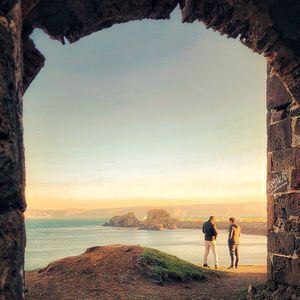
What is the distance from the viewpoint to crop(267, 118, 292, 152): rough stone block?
18.5 ft

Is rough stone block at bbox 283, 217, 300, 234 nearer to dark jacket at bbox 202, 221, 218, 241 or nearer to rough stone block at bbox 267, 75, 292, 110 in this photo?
rough stone block at bbox 267, 75, 292, 110

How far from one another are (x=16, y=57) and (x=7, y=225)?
922 millimetres

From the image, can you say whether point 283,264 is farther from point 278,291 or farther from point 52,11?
point 52,11

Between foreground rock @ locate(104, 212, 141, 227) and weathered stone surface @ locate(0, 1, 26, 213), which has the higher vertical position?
weathered stone surface @ locate(0, 1, 26, 213)

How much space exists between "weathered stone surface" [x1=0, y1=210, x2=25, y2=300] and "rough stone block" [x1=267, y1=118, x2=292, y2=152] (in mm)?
4432

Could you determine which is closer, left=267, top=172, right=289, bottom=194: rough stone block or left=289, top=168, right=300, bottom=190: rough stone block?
left=289, top=168, right=300, bottom=190: rough stone block

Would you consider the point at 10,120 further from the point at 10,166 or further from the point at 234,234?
the point at 234,234

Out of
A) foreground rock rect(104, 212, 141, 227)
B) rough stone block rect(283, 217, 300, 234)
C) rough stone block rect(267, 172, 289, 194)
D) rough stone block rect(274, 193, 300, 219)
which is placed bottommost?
foreground rock rect(104, 212, 141, 227)

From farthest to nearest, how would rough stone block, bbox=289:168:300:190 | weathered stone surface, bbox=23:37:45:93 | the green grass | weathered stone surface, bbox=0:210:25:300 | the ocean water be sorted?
the ocean water
the green grass
rough stone block, bbox=289:168:300:190
weathered stone surface, bbox=23:37:45:93
weathered stone surface, bbox=0:210:25:300

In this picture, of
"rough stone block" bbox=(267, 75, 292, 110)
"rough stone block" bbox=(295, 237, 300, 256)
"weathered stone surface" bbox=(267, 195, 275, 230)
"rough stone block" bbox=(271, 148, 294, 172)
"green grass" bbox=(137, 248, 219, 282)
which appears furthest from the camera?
"green grass" bbox=(137, 248, 219, 282)

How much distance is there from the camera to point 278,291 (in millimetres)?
5539

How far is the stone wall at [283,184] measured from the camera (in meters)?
5.40

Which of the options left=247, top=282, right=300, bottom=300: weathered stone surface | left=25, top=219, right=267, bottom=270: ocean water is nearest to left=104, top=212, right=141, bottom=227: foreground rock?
left=25, top=219, right=267, bottom=270: ocean water

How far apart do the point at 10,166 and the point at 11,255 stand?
46 cm
